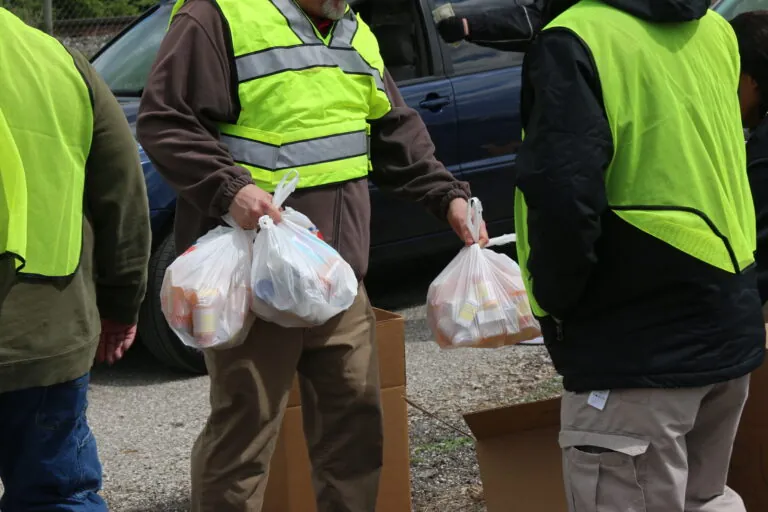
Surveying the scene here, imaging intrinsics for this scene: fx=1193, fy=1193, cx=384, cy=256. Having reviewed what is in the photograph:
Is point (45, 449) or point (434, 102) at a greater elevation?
point (45, 449)

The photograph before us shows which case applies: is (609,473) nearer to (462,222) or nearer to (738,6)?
(462,222)

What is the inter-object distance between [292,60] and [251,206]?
1.39 ft

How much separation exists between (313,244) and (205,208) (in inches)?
11.6

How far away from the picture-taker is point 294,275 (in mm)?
2934

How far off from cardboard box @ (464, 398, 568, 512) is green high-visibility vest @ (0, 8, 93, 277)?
1177mm

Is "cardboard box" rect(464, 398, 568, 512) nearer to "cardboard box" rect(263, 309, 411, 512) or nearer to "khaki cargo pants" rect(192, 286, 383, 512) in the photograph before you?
"khaki cargo pants" rect(192, 286, 383, 512)

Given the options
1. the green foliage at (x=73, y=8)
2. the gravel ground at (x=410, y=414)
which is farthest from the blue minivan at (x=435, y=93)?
the green foliage at (x=73, y=8)

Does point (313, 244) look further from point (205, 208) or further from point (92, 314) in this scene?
point (92, 314)

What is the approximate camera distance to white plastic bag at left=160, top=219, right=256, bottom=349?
9.64ft

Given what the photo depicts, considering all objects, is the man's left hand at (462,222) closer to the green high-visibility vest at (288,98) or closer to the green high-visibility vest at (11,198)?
the green high-visibility vest at (288,98)

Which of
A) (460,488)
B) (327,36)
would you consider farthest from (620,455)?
(460,488)

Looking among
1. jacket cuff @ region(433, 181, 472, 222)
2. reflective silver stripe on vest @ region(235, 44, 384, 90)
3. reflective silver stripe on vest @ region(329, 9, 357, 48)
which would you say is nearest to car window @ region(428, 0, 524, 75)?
jacket cuff @ region(433, 181, 472, 222)

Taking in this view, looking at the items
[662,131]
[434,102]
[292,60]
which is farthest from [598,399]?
[434,102]

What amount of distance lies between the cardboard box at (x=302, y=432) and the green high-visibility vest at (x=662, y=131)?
47.6 inches
